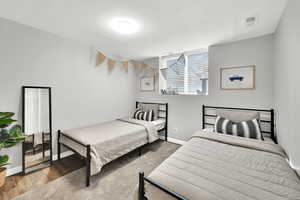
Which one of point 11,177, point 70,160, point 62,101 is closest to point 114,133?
point 70,160

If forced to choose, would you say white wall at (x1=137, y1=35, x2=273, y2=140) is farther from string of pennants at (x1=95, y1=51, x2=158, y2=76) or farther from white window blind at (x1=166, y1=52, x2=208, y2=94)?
string of pennants at (x1=95, y1=51, x2=158, y2=76)

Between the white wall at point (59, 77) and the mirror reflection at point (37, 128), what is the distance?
100 millimetres

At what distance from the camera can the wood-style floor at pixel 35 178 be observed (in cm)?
171

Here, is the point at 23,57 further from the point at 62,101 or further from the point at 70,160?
the point at 70,160

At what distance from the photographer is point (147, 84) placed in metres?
3.92

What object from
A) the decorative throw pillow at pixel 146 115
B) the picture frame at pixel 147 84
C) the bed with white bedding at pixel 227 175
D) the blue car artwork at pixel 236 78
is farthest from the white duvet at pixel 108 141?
the blue car artwork at pixel 236 78

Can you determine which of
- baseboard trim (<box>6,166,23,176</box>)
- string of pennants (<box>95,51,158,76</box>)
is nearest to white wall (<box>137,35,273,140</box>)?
string of pennants (<box>95,51,158,76</box>)

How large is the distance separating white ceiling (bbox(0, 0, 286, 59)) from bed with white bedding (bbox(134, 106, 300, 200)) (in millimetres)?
1767

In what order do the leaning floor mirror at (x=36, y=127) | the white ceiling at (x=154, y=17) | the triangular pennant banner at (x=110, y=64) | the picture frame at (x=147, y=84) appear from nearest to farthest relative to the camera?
the white ceiling at (x=154, y=17), the leaning floor mirror at (x=36, y=127), the triangular pennant banner at (x=110, y=64), the picture frame at (x=147, y=84)

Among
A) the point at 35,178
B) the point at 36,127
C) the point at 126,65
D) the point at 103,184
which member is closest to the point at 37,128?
the point at 36,127

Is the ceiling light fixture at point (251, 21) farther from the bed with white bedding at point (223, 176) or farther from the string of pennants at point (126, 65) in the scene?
the string of pennants at point (126, 65)

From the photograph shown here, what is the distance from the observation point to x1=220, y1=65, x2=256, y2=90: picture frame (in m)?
2.42

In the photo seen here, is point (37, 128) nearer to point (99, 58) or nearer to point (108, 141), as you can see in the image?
point (108, 141)

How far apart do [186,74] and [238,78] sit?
3.83 ft
